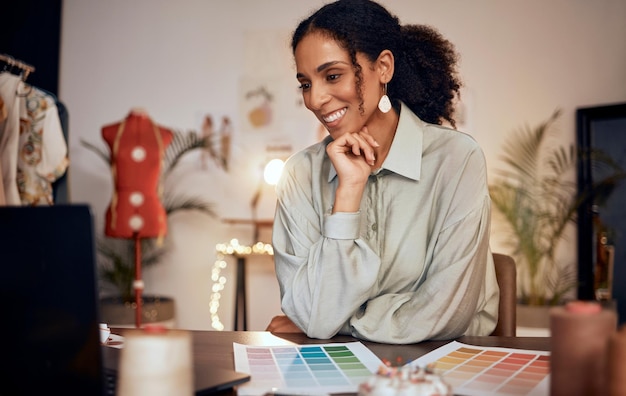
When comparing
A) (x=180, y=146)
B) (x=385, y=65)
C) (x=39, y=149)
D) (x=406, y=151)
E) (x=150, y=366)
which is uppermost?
(x=180, y=146)

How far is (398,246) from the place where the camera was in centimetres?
159

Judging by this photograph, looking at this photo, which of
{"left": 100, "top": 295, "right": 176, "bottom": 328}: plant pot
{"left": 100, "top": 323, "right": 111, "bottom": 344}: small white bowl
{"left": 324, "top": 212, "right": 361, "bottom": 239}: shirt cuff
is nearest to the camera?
{"left": 100, "top": 323, "right": 111, "bottom": 344}: small white bowl

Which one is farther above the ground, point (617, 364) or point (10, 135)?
point (10, 135)

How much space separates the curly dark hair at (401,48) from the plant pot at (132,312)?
263cm

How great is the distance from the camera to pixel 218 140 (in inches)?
191

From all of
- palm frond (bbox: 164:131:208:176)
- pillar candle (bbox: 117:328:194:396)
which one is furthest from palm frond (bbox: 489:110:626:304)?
pillar candle (bbox: 117:328:194:396)

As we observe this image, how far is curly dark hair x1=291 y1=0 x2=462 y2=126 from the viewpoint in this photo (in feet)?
5.33

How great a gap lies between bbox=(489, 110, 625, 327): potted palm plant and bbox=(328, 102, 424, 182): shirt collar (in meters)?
2.80

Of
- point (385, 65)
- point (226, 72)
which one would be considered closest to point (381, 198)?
point (385, 65)

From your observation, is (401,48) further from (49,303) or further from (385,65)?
(49,303)

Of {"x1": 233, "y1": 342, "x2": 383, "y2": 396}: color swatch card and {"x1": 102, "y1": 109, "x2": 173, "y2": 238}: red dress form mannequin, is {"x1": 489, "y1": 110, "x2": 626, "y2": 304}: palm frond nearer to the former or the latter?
{"x1": 102, "y1": 109, "x2": 173, "y2": 238}: red dress form mannequin

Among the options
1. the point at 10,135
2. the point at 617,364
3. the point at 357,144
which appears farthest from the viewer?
the point at 10,135

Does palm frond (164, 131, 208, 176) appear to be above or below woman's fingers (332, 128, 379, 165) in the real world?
above

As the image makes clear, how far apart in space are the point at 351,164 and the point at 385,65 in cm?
31
